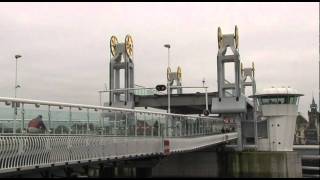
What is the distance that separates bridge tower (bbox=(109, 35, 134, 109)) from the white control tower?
19949 mm

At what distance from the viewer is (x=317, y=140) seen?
133125 millimetres

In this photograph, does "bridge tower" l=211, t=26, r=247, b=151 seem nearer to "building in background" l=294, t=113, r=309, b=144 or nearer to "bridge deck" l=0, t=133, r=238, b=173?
"bridge deck" l=0, t=133, r=238, b=173

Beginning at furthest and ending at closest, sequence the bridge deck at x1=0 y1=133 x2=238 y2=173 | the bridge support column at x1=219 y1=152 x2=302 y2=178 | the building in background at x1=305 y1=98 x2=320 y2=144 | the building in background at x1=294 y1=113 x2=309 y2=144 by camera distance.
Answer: the building in background at x1=294 y1=113 x2=309 y2=144 → the building in background at x1=305 y1=98 x2=320 y2=144 → the bridge support column at x1=219 y1=152 x2=302 y2=178 → the bridge deck at x1=0 y1=133 x2=238 y2=173

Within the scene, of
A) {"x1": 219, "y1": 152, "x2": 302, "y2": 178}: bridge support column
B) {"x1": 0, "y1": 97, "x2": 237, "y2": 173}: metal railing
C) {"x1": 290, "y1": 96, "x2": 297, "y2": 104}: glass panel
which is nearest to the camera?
{"x1": 0, "y1": 97, "x2": 237, "y2": 173}: metal railing

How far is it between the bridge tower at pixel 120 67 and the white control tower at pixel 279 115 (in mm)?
19949

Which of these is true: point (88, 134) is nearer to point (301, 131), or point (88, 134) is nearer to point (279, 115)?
point (279, 115)

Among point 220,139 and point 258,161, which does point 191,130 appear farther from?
point 258,161

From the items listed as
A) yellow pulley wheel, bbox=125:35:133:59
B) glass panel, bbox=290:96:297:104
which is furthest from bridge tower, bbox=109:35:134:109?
glass panel, bbox=290:96:297:104

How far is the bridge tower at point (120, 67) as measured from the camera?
7256 centimetres

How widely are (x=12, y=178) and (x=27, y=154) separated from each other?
1.92 meters

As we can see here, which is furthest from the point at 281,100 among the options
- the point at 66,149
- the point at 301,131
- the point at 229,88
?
the point at 301,131

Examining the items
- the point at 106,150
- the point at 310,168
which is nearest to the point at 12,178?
the point at 106,150

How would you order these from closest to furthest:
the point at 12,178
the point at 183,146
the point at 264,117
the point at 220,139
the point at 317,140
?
the point at 12,178 < the point at 183,146 < the point at 220,139 < the point at 264,117 < the point at 317,140

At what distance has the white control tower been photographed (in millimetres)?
76312
